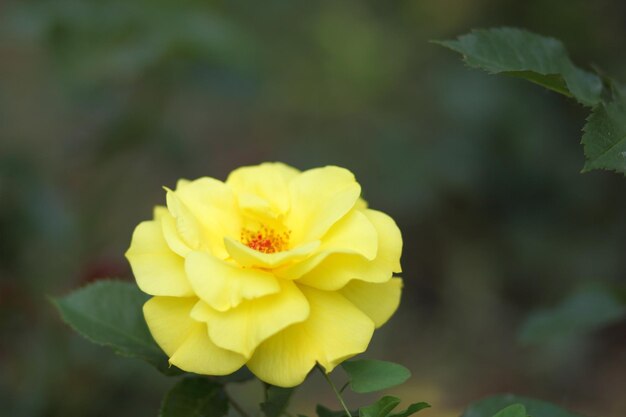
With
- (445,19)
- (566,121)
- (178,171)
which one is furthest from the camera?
(178,171)

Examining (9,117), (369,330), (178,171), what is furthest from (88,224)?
(369,330)

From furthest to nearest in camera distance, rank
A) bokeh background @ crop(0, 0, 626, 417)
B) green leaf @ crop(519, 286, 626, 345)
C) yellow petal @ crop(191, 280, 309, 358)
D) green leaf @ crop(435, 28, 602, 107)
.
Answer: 1. bokeh background @ crop(0, 0, 626, 417)
2. green leaf @ crop(519, 286, 626, 345)
3. green leaf @ crop(435, 28, 602, 107)
4. yellow petal @ crop(191, 280, 309, 358)

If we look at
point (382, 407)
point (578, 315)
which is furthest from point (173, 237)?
point (578, 315)

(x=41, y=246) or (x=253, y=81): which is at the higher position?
(x=253, y=81)

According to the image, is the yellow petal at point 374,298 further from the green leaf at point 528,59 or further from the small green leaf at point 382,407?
the green leaf at point 528,59

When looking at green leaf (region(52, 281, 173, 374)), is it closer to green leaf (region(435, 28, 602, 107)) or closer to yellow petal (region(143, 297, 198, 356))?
yellow petal (region(143, 297, 198, 356))

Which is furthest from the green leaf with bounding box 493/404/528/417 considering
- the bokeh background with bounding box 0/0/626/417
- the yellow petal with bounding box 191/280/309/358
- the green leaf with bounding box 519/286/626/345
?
the bokeh background with bounding box 0/0/626/417

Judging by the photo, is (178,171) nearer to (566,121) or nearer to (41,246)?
(41,246)
